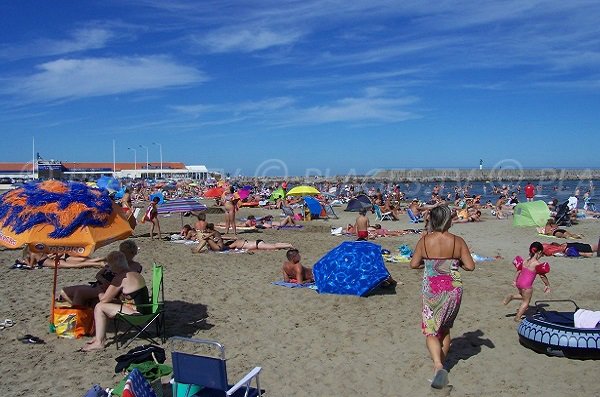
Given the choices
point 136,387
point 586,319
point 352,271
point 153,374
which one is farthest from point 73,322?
point 586,319

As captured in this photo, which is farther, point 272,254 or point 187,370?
point 272,254

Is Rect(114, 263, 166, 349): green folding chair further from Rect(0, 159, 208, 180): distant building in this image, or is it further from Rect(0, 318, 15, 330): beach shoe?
Rect(0, 159, 208, 180): distant building

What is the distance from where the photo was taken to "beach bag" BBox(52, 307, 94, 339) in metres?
6.02

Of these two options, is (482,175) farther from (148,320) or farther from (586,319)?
(148,320)

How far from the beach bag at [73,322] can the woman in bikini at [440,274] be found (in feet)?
12.1

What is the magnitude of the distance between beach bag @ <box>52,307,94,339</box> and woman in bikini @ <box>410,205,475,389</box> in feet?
12.1

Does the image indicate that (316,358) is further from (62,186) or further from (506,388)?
(62,186)

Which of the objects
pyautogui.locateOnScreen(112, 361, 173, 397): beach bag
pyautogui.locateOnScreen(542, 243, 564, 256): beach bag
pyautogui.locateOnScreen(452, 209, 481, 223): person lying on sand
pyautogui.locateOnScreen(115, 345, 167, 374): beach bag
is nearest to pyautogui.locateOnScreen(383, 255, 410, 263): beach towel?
pyautogui.locateOnScreen(542, 243, 564, 256): beach bag

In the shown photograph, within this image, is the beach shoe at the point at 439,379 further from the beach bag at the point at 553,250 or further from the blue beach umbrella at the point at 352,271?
the beach bag at the point at 553,250

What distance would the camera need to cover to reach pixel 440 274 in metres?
4.73

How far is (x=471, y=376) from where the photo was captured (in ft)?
16.7

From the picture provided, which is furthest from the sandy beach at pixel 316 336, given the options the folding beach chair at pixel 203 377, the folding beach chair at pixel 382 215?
the folding beach chair at pixel 382 215

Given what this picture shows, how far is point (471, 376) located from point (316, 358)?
1512 millimetres

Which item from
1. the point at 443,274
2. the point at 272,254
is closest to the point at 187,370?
the point at 443,274
